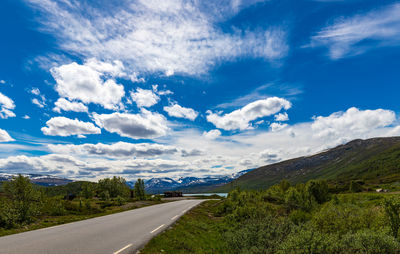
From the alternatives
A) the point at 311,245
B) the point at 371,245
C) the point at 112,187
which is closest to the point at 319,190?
the point at 371,245

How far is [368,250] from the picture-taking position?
799 cm

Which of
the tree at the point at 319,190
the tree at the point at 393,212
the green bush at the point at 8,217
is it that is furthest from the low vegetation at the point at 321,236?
the tree at the point at 319,190

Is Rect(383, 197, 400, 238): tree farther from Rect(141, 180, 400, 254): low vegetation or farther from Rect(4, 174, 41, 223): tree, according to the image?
Rect(4, 174, 41, 223): tree

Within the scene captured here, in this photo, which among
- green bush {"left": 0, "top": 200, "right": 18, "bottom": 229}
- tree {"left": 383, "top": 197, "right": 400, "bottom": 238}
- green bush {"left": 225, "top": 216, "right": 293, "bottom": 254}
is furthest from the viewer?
green bush {"left": 0, "top": 200, "right": 18, "bottom": 229}

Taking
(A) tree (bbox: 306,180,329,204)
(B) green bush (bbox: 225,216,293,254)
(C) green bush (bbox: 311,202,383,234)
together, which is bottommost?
(A) tree (bbox: 306,180,329,204)

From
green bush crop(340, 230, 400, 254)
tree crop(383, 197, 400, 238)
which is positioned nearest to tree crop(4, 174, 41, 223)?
green bush crop(340, 230, 400, 254)

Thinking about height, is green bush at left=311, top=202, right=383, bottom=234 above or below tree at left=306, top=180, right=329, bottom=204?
above

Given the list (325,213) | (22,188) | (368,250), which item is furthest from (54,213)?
(368,250)

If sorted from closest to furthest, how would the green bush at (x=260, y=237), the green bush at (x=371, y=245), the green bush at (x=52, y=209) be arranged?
the green bush at (x=371, y=245) → the green bush at (x=260, y=237) → the green bush at (x=52, y=209)

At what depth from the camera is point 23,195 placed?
81.9 feet

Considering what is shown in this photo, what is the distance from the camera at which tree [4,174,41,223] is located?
2247 cm

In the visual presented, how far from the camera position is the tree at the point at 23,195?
22.5m

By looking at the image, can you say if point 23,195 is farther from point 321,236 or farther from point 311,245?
point 321,236

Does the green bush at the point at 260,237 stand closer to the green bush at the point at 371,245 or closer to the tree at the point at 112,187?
the green bush at the point at 371,245
